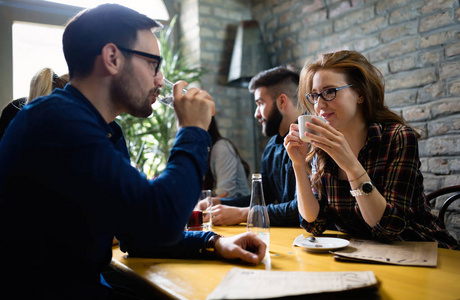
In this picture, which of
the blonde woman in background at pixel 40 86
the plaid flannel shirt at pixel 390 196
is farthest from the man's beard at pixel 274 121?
the blonde woman in background at pixel 40 86

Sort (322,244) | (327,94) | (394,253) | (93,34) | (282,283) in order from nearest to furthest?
(282,283)
(93,34)
(394,253)
(322,244)
(327,94)

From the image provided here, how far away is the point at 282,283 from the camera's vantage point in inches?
34.5

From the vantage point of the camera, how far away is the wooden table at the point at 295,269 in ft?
2.93

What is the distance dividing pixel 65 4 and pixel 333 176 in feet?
11.2

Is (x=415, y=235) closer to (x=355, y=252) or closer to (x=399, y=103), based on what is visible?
(x=355, y=252)

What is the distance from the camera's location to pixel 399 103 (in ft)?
9.70

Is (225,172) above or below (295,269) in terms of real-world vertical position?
above

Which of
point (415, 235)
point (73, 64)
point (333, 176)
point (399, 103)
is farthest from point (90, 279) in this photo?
point (399, 103)

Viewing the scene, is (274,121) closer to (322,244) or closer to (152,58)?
(322,244)

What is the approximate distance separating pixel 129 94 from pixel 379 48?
254 cm

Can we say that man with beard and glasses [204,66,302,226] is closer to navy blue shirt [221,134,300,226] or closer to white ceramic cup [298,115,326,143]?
navy blue shirt [221,134,300,226]

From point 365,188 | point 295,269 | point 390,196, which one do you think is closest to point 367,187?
point 365,188

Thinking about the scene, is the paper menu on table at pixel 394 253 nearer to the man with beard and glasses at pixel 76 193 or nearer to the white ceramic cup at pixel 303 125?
the white ceramic cup at pixel 303 125

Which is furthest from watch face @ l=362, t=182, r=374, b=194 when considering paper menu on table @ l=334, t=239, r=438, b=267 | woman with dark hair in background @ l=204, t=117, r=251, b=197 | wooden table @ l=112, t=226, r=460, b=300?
woman with dark hair in background @ l=204, t=117, r=251, b=197
